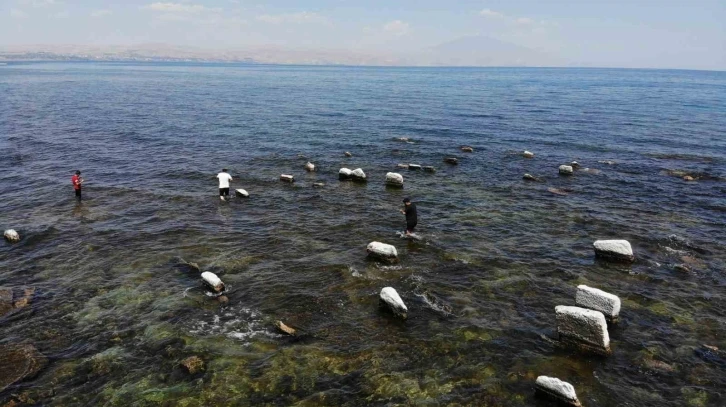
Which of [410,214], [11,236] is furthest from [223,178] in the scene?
[410,214]

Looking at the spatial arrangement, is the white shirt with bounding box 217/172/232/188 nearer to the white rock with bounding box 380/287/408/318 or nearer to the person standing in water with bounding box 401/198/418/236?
the person standing in water with bounding box 401/198/418/236

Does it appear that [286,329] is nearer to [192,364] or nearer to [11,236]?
[192,364]

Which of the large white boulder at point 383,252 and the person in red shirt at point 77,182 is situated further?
the person in red shirt at point 77,182

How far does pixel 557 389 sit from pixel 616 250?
38.2 feet

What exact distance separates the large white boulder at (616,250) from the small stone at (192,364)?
19.1 meters

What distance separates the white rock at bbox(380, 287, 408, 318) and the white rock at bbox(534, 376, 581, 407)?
5.57 metres

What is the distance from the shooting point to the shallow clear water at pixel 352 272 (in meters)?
14.1

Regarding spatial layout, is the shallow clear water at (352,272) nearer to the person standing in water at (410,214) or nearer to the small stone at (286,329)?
the small stone at (286,329)

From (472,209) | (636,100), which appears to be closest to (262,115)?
(472,209)

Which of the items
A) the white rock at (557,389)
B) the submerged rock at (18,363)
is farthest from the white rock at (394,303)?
the submerged rock at (18,363)

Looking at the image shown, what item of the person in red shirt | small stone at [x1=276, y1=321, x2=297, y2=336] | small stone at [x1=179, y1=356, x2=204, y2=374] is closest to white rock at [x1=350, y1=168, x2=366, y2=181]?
the person in red shirt

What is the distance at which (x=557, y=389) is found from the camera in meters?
12.9

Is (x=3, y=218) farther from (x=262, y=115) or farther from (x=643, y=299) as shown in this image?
(x=262, y=115)

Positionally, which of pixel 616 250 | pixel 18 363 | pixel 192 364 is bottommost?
pixel 18 363
